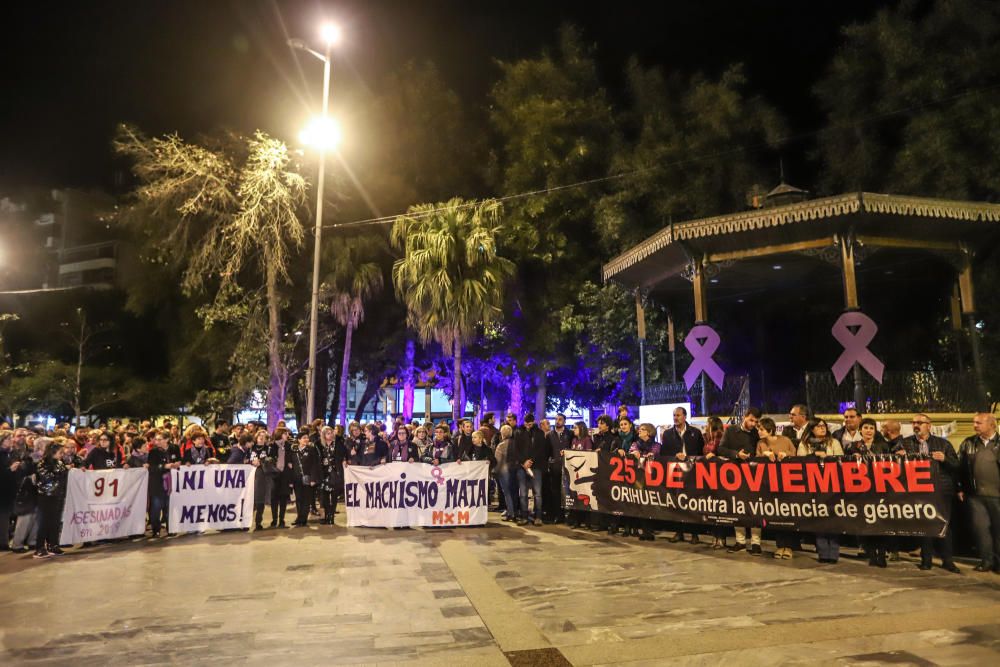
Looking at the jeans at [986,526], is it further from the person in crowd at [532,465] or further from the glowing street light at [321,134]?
the glowing street light at [321,134]

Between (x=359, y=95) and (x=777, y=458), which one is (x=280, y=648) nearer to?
(x=777, y=458)

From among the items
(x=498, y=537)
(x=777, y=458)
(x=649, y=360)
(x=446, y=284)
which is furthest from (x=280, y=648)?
(x=649, y=360)

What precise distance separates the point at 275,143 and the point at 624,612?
810 inches

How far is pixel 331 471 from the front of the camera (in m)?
13.2

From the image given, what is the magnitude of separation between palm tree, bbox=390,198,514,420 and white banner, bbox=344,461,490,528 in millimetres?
7726

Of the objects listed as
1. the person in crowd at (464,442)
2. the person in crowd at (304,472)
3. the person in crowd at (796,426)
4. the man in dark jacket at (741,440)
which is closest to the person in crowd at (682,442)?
the man in dark jacket at (741,440)

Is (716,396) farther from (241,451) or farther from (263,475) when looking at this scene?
(241,451)

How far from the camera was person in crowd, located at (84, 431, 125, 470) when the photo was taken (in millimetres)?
11820

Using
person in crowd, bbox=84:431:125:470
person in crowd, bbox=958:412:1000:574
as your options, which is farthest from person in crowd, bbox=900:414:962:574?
person in crowd, bbox=84:431:125:470

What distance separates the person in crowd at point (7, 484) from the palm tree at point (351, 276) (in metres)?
14.2

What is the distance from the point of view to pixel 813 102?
25484 mm

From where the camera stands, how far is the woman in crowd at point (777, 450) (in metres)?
9.13

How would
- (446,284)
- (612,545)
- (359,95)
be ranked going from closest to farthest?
1. (612,545)
2. (446,284)
3. (359,95)

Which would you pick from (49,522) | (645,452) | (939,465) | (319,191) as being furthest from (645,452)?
(319,191)
